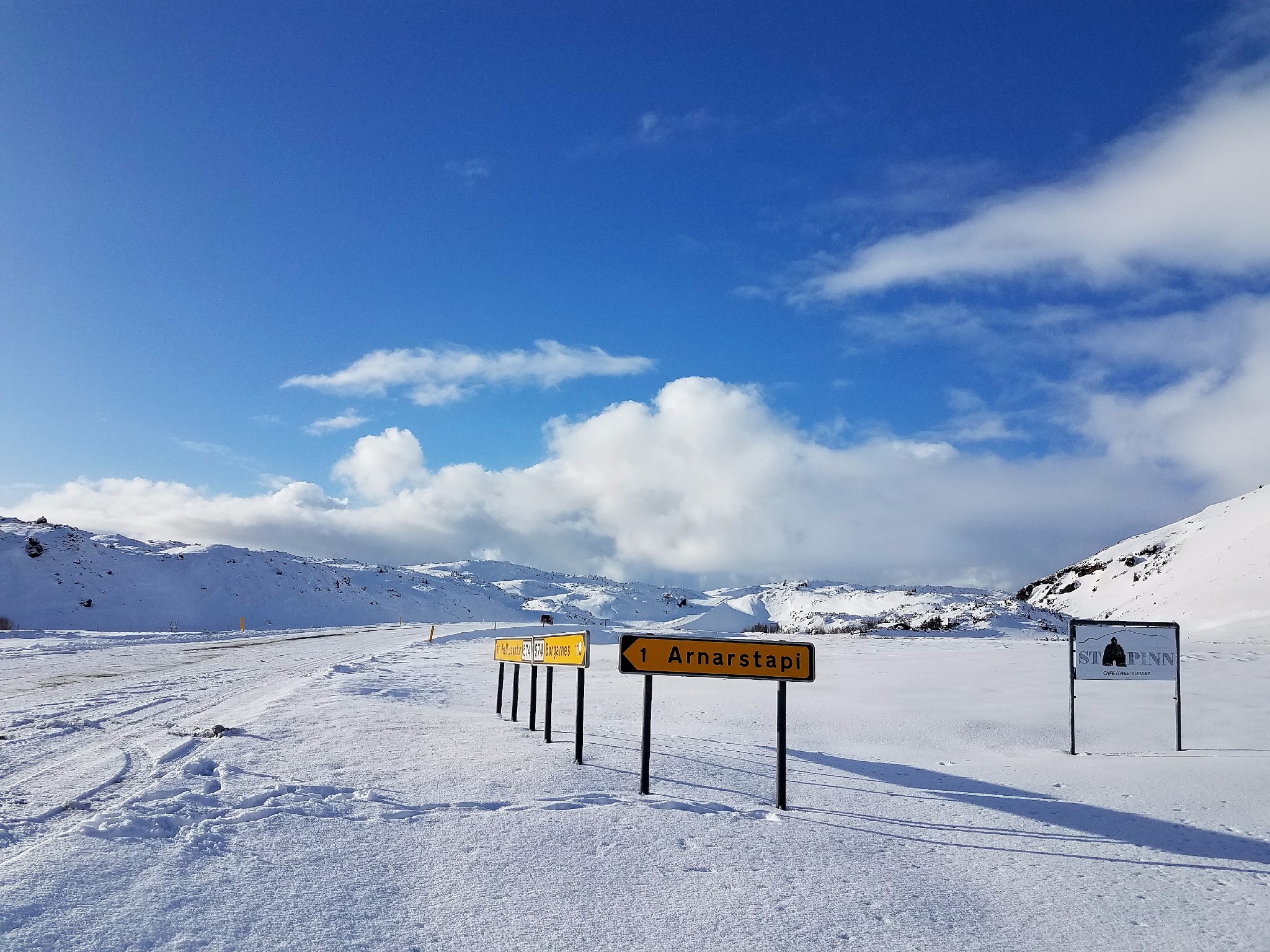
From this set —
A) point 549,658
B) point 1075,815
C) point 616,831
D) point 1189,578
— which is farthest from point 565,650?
point 1189,578

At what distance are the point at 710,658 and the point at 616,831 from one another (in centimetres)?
176

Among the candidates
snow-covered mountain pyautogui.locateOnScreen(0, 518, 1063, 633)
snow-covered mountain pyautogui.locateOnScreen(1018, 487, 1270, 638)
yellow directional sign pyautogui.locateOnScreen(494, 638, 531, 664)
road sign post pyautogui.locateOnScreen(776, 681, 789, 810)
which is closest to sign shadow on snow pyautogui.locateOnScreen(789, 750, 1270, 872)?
road sign post pyautogui.locateOnScreen(776, 681, 789, 810)

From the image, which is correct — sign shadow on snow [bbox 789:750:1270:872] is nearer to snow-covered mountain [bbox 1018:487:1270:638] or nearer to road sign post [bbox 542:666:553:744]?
road sign post [bbox 542:666:553:744]

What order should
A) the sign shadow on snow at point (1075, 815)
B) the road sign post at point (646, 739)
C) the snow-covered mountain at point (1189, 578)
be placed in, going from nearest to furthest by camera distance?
the sign shadow on snow at point (1075, 815) → the road sign post at point (646, 739) → the snow-covered mountain at point (1189, 578)

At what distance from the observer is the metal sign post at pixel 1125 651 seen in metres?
10.7

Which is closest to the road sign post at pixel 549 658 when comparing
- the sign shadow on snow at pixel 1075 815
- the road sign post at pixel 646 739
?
the road sign post at pixel 646 739

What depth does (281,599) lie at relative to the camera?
60.8 metres

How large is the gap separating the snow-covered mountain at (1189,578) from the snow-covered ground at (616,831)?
20.0m

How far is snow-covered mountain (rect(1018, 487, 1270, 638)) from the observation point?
28406 millimetres

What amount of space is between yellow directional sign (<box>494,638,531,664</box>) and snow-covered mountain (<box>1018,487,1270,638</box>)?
23.5m

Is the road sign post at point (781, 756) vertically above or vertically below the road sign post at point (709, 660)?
below

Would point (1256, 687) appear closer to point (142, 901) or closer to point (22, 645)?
point (142, 901)

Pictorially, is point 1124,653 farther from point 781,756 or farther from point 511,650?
point 511,650

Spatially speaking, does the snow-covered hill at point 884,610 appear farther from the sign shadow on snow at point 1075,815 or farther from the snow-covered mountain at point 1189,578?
the sign shadow on snow at point 1075,815
